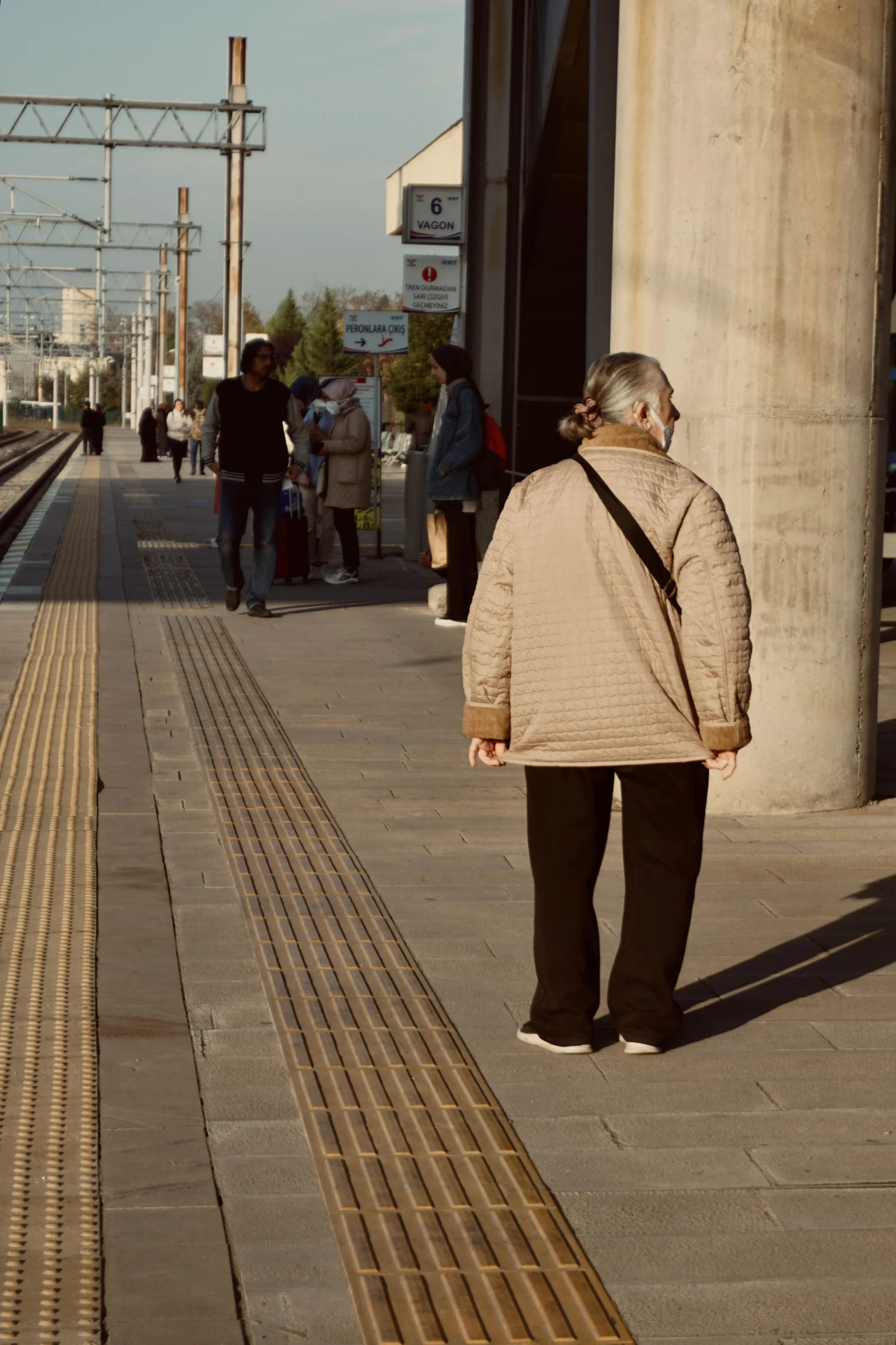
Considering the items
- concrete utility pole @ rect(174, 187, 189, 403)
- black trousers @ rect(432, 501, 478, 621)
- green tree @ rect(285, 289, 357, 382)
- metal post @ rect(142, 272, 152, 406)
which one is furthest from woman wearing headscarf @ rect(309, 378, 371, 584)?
green tree @ rect(285, 289, 357, 382)

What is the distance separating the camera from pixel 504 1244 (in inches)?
137

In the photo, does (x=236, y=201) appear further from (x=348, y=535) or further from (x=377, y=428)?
(x=348, y=535)

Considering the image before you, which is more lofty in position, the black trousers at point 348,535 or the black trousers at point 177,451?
the black trousers at point 177,451

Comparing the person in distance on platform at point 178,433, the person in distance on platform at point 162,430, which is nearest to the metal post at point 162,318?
the person in distance on platform at point 162,430

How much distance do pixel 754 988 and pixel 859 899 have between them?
3.58 feet

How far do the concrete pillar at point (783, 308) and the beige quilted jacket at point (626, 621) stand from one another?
295cm

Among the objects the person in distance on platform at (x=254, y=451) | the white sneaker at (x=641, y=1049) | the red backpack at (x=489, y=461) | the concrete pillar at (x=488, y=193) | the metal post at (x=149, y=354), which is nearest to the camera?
the white sneaker at (x=641, y=1049)

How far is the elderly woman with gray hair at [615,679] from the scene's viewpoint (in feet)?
14.1

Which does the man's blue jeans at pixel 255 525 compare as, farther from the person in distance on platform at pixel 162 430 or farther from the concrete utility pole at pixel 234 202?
the person in distance on platform at pixel 162 430

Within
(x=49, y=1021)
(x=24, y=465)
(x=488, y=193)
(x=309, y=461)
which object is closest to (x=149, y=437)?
(x=24, y=465)

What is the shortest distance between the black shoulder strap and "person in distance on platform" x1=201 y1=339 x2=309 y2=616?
902 centimetres

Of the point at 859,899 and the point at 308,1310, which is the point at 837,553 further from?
the point at 308,1310

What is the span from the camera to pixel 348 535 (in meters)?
16.3

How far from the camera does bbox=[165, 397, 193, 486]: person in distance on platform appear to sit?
38469 mm
